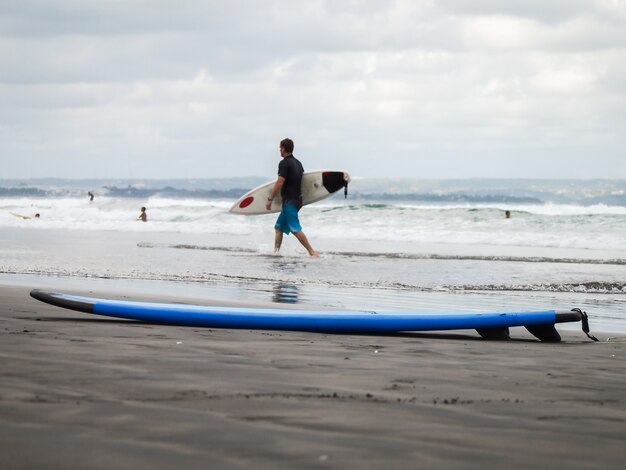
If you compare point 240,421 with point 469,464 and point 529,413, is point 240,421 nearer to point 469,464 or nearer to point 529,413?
point 469,464

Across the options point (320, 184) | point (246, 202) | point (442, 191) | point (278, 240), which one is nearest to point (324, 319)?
point (278, 240)

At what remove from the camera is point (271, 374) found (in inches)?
154

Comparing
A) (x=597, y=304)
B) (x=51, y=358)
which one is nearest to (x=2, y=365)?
(x=51, y=358)

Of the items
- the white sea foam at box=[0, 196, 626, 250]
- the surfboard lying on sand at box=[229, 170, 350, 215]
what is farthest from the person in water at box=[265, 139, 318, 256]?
the white sea foam at box=[0, 196, 626, 250]

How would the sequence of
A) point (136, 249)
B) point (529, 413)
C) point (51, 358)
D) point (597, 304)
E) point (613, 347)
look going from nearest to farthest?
point (529, 413), point (51, 358), point (613, 347), point (597, 304), point (136, 249)

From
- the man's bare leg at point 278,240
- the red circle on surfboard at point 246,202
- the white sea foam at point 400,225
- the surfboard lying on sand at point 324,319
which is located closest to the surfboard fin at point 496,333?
the surfboard lying on sand at point 324,319

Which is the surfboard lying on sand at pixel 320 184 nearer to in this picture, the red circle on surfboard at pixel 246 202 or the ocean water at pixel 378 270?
the red circle on surfboard at pixel 246 202

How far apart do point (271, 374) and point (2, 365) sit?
1080 mm

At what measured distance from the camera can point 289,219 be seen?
15.4m

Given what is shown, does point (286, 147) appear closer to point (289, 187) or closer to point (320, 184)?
point (289, 187)

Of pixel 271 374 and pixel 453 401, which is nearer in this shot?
pixel 453 401

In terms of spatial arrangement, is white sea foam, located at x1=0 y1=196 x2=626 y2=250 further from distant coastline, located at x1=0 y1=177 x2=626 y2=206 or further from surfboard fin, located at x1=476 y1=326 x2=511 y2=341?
distant coastline, located at x1=0 y1=177 x2=626 y2=206

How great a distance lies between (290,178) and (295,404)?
12248 mm

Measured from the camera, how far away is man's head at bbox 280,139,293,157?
1526 cm
